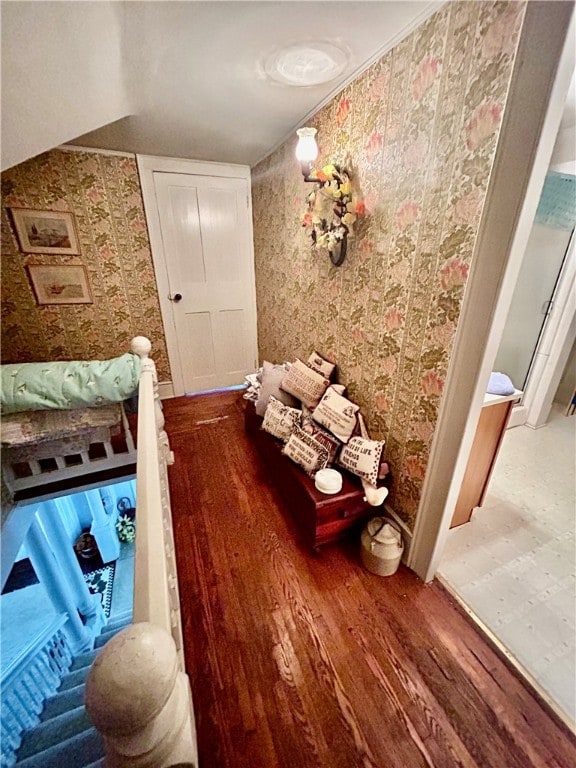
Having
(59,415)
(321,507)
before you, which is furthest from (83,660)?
(321,507)

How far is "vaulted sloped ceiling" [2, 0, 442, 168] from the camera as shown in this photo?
3.46 feet

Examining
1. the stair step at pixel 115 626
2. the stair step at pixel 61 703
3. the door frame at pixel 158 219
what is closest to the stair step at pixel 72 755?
the stair step at pixel 61 703

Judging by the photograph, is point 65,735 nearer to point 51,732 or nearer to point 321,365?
point 51,732

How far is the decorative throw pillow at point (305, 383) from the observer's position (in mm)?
1987

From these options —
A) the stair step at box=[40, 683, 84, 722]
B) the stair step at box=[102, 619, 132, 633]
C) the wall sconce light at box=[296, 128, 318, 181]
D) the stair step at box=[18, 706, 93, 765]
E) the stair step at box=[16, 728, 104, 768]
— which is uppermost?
the wall sconce light at box=[296, 128, 318, 181]

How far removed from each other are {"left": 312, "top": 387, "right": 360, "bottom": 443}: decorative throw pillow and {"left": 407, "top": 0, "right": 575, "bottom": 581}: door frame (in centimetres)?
50

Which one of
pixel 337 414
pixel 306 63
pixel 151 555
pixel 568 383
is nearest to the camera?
pixel 151 555

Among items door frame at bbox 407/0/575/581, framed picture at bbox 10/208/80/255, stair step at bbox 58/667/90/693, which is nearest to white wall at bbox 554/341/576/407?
door frame at bbox 407/0/575/581

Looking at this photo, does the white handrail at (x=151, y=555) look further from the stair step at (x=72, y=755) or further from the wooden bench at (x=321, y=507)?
the stair step at (x=72, y=755)

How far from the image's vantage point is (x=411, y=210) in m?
1.28

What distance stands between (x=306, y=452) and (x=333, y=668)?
0.87 metres

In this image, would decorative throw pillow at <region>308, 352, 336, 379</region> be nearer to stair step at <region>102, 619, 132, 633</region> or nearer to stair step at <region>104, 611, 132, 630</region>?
stair step at <region>102, 619, 132, 633</region>

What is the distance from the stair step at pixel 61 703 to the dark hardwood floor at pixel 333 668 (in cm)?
151

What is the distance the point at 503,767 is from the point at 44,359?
11.8ft
